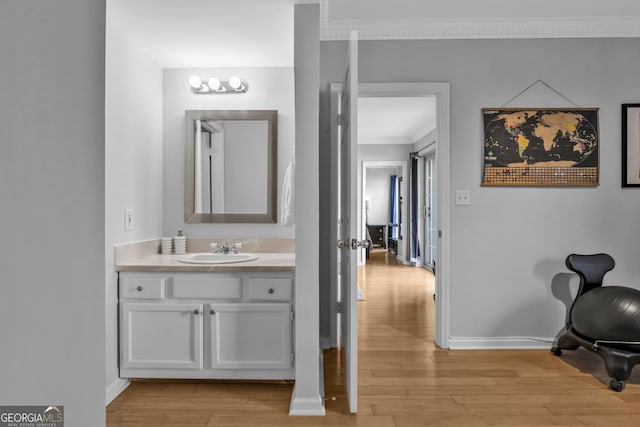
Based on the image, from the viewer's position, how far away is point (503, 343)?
298 cm

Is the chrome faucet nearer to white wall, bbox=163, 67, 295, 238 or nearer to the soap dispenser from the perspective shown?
white wall, bbox=163, 67, 295, 238

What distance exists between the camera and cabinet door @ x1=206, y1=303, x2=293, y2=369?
2234 millimetres

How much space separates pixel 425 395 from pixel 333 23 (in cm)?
268

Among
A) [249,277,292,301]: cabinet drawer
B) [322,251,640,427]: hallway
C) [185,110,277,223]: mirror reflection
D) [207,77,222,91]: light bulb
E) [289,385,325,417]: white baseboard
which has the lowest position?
[322,251,640,427]: hallway

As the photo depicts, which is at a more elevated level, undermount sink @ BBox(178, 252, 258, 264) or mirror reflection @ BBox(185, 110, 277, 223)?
mirror reflection @ BBox(185, 110, 277, 223)

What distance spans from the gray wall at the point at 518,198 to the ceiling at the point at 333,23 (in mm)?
95

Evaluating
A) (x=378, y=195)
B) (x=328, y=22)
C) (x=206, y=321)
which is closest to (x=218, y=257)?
(x=206, y=321)

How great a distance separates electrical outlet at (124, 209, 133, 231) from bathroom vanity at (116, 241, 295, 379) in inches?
11.1

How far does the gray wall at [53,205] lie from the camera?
0.20 metres

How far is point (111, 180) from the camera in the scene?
2268 millimetres

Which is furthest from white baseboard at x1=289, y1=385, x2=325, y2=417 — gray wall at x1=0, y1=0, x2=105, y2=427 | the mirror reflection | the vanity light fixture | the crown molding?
the crown molding

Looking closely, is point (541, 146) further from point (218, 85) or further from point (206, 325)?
point (206, 325)

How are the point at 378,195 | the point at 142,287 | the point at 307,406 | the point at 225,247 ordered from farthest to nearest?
the point at 378,195
the point at 225,247
the point at 142,287
the point at 307,406

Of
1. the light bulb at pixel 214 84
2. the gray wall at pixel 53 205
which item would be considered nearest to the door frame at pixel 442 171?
the light bulb at pixel 214 84
